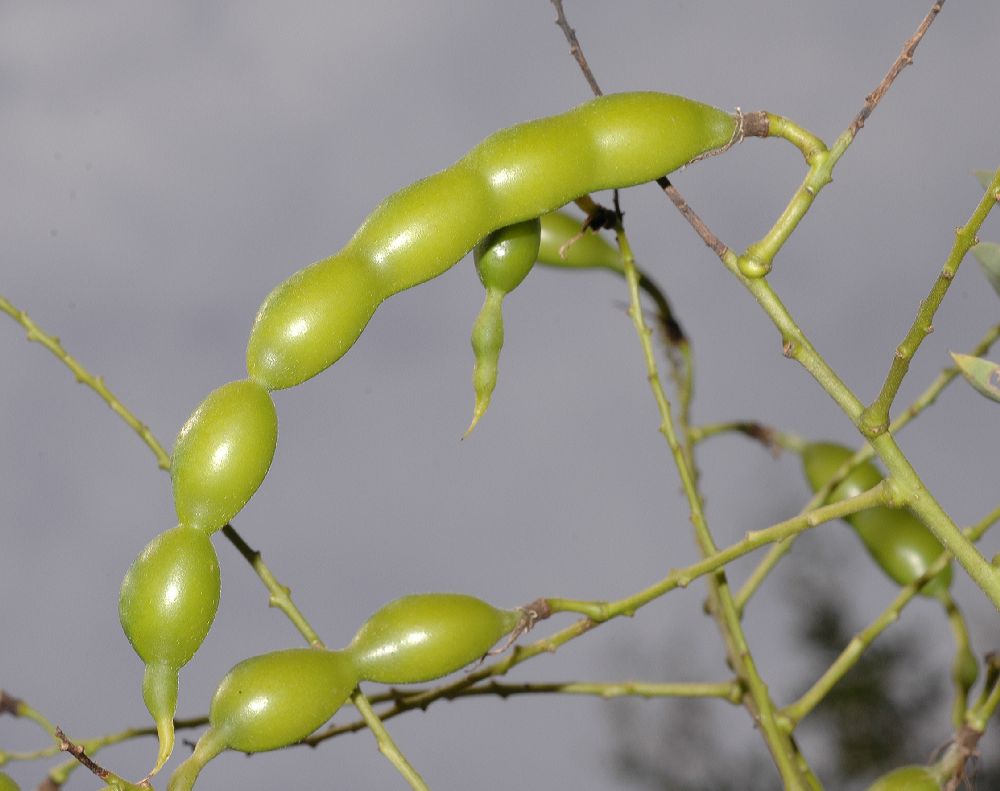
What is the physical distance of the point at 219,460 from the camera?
65cm

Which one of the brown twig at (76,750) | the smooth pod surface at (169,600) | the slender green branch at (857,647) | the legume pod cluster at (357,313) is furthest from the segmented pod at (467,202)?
the slender green branch at (857,647)

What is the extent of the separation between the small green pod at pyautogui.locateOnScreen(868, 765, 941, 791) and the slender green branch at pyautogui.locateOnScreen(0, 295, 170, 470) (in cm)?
52

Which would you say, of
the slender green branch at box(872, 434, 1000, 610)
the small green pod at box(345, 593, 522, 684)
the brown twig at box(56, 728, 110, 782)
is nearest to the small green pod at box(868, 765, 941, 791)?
the slender green branch at box(872, 434, 1000, 610)

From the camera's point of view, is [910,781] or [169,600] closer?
[169,600]

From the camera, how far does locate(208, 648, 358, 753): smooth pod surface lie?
2.16 feet

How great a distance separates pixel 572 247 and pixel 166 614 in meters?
0.57

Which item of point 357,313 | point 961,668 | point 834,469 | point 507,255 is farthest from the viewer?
point 834,469

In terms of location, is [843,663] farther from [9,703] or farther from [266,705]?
[9,703]

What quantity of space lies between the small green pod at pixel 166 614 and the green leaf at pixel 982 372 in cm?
44

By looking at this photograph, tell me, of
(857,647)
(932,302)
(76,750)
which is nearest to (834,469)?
(857,647)

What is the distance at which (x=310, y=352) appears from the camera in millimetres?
691

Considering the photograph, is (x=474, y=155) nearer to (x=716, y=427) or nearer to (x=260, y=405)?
(x=260, y=405)

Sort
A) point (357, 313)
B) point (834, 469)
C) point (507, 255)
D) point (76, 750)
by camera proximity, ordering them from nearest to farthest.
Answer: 1. point (76, 750)
2. point (357, 313)
3. point (507, 255)
4. point (834, 469)

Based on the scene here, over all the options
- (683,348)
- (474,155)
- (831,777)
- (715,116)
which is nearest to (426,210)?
(474,155)
